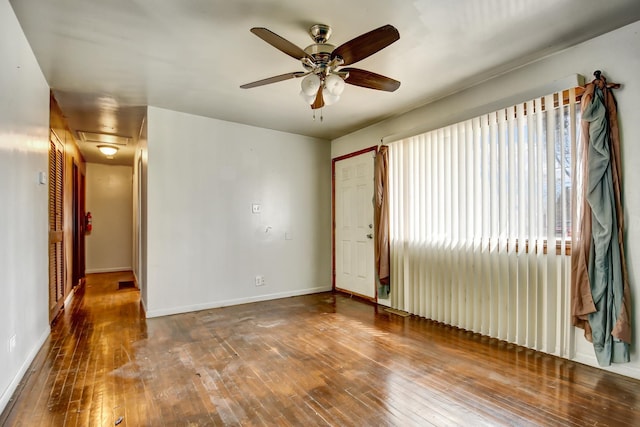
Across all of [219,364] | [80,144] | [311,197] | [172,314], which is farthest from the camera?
[80,144]

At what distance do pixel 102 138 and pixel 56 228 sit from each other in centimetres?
216

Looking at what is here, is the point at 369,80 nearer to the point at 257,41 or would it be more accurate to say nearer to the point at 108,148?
the point at 257,41

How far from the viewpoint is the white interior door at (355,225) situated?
4805mm

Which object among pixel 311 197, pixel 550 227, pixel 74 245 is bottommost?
pixel 74 245

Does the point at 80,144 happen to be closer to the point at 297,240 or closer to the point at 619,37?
the point at 297,240

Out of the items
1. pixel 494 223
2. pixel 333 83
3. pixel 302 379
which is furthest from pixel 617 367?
pixel 333 83

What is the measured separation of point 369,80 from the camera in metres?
2.58

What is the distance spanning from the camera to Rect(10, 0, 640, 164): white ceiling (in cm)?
215

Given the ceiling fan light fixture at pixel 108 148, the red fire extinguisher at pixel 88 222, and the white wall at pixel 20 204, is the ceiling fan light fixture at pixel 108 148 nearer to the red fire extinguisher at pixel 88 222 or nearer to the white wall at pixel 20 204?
the red fire extinguisher at pixel 88 222

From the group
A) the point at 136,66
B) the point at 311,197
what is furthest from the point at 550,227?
the point at 136,66

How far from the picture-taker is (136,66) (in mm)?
2947

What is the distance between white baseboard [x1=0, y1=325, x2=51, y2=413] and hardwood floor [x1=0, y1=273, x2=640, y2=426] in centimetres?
5

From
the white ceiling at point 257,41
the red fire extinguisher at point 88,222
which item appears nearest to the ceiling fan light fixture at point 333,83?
the white ceiling at point 257,41

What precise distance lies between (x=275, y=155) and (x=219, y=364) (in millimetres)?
3214
